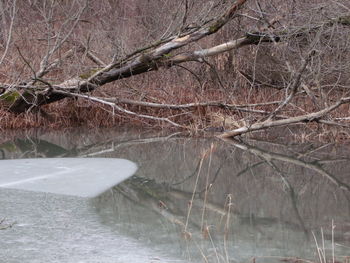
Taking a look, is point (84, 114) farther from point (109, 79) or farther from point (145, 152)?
point (145, 152)

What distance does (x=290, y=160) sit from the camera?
6.97 m

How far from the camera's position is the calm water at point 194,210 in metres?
3.85

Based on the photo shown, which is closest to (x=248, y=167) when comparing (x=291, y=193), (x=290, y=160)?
(x=290, y=160)

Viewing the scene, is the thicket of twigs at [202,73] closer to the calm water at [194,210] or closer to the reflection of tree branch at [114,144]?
the reflection of tree branch at [114,144]

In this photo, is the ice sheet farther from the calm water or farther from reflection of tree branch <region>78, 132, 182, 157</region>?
reflection of tree branch <region>78, 132, 182, 157</region>

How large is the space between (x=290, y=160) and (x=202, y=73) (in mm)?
3655

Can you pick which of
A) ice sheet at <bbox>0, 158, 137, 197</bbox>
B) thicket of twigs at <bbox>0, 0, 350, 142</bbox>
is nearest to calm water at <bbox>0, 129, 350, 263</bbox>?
ice sheet at <bbox>0, 158, 137, 197</bbox>

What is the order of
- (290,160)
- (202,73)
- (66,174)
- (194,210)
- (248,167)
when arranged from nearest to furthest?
1. (194,210)
2. (66,174)
3. (248,167)
4. (290,160)
5. (202,73)

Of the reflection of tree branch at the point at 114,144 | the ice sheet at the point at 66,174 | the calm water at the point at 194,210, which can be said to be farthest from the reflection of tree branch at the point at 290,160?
the ice sheet at the point at 66,174

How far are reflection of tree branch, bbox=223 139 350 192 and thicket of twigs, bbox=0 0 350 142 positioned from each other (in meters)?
0.20

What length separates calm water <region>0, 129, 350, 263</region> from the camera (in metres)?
3.85

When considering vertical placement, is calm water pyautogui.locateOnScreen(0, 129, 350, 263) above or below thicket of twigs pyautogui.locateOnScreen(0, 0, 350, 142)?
below

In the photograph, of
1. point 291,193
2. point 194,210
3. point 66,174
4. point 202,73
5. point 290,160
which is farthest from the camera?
point 202,73

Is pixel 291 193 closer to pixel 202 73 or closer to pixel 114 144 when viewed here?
pixel 114 144
